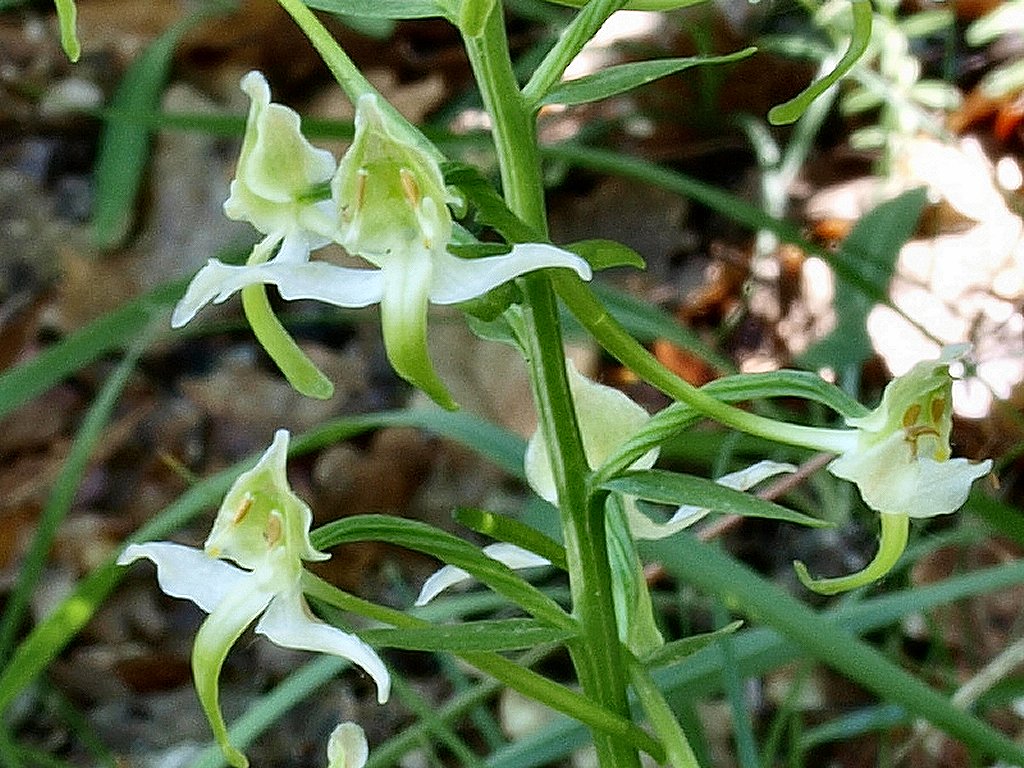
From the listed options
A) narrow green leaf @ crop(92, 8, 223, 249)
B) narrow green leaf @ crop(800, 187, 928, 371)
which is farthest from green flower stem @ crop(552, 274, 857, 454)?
narrow green leaf @ crop(92, 8, 223, 249)

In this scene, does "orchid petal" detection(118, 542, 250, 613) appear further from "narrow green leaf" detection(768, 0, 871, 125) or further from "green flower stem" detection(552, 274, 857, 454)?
"narrow green leaf" detection(768, 0, 871, 125)

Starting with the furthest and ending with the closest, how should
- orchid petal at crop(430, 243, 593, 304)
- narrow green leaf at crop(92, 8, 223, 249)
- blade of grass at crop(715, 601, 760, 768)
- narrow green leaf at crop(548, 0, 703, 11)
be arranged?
narrow green leaf at crop(92, 8, 223, 249)
blade of grass at crop(715, 601, 760, 768)
narrow green leaf at crop(548, 0, 703, 11)
orchid petal at crop(430, 243, 593, 304)

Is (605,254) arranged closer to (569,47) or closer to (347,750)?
(569,47)

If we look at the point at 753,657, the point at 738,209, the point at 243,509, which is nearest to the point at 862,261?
the point at 738,209

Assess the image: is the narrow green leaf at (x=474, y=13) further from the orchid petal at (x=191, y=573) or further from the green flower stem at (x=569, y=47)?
the orchid petal at (x=191, y=573)

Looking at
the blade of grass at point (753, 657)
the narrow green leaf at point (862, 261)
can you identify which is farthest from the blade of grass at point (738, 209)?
the blade of grass at point (753, 657)
